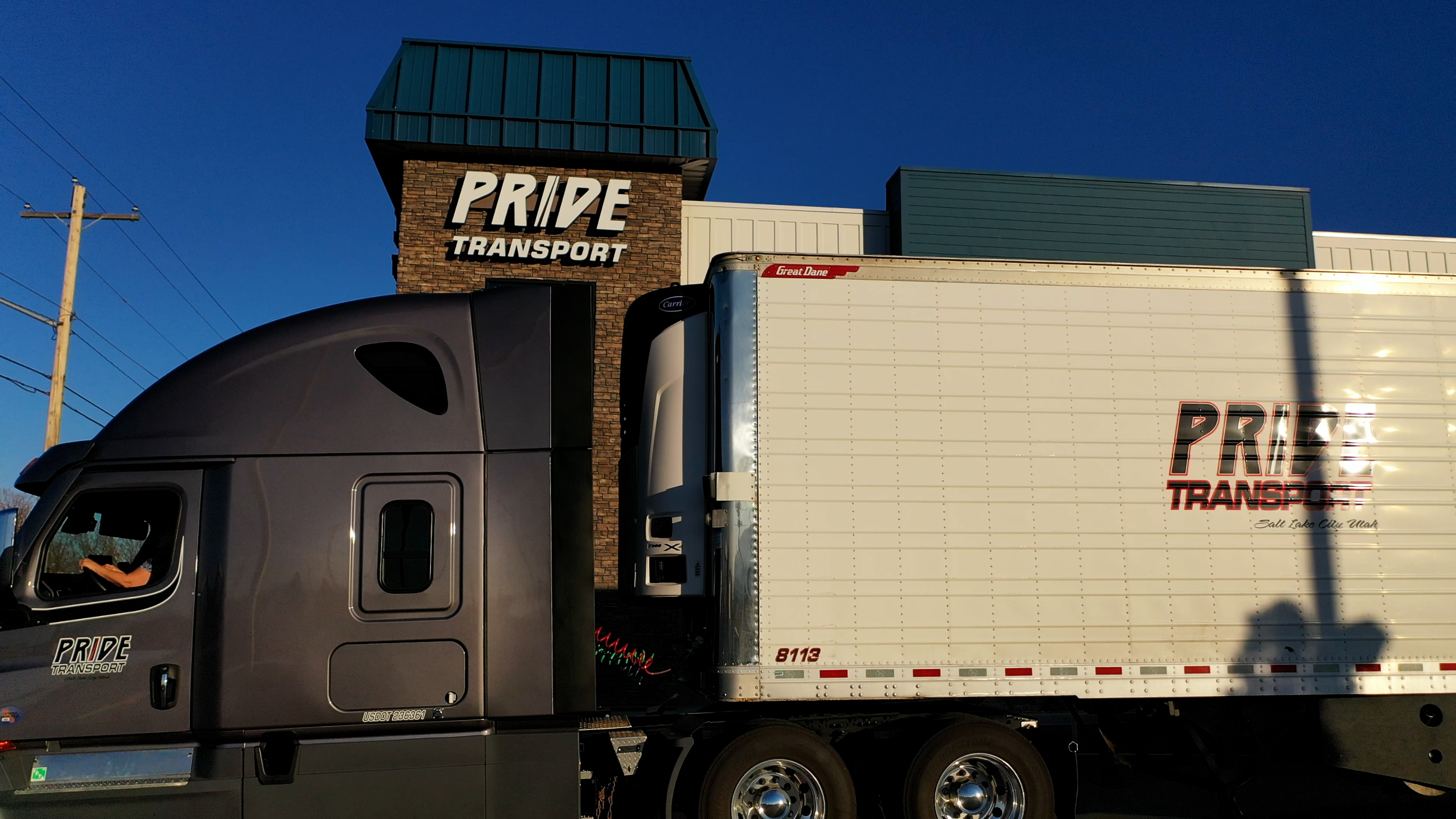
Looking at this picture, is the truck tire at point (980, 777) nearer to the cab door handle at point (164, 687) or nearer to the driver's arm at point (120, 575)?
the cab door handle at point (164, 687)

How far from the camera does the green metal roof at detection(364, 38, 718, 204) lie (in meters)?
13.5

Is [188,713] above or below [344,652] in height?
below

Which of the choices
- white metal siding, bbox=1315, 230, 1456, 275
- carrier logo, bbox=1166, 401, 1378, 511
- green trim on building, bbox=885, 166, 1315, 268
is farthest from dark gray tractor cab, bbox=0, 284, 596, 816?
white metal siding, bbox=1315, 230, 1456, 275

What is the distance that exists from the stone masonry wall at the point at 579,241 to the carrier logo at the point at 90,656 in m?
8.23

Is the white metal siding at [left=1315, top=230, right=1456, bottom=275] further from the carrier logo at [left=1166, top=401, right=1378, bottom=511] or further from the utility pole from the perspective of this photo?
the utility pole

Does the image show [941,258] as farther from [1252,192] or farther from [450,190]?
[1252,192]

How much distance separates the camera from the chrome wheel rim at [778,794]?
5875 mm

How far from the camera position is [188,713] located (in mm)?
5199

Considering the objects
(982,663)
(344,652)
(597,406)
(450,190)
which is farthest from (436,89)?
(982,663)

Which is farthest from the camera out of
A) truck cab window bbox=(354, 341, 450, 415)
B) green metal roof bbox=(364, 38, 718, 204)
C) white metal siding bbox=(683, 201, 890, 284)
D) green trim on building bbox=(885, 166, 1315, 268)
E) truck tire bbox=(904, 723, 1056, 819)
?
green trim on building bbox=(885, 166, 1315, 268)

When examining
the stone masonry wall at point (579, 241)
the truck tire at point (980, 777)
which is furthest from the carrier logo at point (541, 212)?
the truck tire at point (980, 777)

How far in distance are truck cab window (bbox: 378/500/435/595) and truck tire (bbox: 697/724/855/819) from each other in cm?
214

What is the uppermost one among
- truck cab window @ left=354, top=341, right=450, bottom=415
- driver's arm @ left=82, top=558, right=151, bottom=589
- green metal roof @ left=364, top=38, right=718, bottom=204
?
green metal roof @ left=364, top=38, right=718, bottom=204

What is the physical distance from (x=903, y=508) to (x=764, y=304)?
1603 mm
